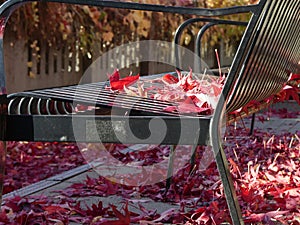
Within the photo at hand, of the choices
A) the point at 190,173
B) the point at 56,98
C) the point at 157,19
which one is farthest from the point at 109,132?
the point at 157,19

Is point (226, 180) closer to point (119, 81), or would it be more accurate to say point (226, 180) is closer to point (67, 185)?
point (119, 81)

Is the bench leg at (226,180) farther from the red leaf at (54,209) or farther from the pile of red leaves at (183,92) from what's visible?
the red leaf at (54,209)

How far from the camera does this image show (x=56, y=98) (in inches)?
67.4

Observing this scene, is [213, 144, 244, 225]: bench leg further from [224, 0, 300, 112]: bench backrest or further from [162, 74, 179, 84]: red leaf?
[162, 74, 179, 84]: red leaf

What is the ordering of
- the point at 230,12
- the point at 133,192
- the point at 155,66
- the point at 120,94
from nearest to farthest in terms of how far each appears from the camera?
the point at 230,12
the point at 120,94
the point at 133,192
the point at 155,66

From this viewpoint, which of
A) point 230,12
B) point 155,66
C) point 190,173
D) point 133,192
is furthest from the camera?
point 155,66

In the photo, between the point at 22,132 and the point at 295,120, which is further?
the point at 295,120

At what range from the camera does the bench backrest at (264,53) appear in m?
1.53

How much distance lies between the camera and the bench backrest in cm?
153

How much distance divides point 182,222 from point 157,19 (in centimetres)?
592

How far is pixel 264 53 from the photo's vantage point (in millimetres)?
1765

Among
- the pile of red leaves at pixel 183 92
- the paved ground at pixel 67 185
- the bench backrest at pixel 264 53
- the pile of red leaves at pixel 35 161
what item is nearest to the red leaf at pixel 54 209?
the paved ground at pixel 67 185

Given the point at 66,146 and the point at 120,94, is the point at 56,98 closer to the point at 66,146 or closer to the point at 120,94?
the point at 120,94

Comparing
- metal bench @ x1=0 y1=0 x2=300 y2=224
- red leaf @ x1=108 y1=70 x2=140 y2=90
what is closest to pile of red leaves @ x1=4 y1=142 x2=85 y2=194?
red leaf @ x1=108 y1=70 x2=140 y2=90
